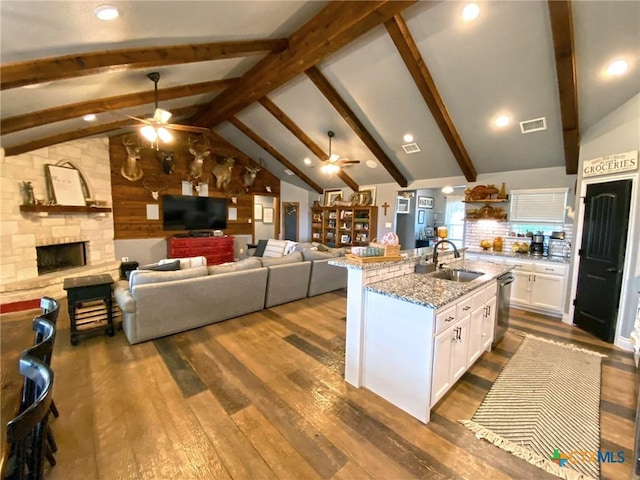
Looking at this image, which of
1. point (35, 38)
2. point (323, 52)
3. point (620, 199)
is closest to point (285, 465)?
point (35, 38)

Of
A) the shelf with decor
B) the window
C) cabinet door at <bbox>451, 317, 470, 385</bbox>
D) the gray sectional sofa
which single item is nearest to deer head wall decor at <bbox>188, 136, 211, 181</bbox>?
the shelf with decor

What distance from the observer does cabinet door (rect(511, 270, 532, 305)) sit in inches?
172

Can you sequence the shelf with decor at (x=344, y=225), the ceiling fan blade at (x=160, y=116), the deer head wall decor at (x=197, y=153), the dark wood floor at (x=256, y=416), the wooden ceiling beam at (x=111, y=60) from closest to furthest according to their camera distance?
1. the dark wood floor at (x=256, y=416)
2. the wooden ceiling beam at (x=111, y=60)
3. the ceiling fan blade at (x=160, y=116)
4. the deer head wall decor at (x=197, y=153)
5. the shelf with decor at (x=344, y=225)

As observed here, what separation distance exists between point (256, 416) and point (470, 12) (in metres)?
4.15

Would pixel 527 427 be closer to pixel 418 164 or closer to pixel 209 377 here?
pixel 209 377

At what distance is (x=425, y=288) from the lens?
2305 mm

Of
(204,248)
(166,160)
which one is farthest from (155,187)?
(204,248)

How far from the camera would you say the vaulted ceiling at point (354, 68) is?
249 centimetres

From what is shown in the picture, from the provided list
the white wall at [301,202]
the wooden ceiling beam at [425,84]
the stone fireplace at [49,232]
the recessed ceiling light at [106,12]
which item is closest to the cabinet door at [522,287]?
the wooden ceiling beam at [425,84]

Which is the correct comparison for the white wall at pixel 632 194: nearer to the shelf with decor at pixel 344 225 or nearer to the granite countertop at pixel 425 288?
the granite countertop at pixel 425 288

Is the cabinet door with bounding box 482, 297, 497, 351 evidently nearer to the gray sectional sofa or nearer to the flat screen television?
the gray sectional sofa

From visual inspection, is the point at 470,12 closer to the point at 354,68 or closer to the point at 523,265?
the point at 354,68

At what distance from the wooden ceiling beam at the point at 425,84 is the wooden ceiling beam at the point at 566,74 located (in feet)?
4.22

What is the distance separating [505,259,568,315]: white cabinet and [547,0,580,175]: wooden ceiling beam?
1.66 metres
